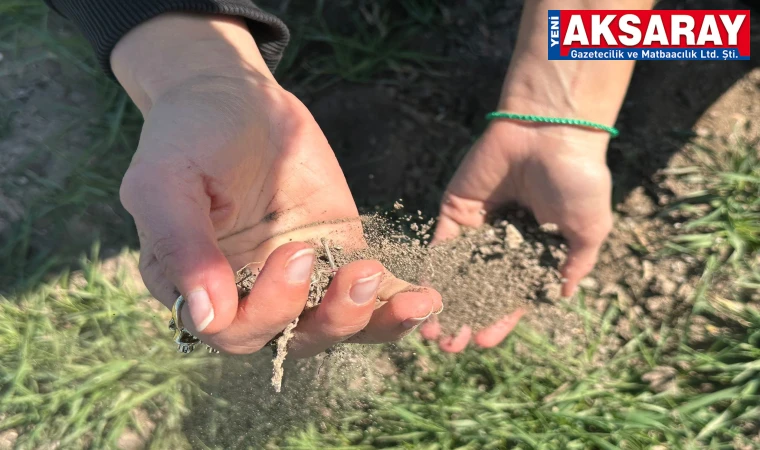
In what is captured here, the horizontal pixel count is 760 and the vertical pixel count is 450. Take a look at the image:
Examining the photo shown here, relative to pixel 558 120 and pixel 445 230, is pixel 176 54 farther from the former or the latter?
pixel 558 120

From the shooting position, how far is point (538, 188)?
1.62m

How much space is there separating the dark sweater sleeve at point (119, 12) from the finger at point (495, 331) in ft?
3.67

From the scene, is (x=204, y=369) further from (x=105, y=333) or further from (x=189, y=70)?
(x=189, y=70)

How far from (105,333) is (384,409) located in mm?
975

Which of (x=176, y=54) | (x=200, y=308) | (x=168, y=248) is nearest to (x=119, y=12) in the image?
(x=176, y=54)

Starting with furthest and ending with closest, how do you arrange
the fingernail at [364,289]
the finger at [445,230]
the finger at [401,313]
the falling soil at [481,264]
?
1. the finger at [445,230]
2. the falling soil at [481,264]
3. the finger at [401,313]
4. the fingernail at [364,289]

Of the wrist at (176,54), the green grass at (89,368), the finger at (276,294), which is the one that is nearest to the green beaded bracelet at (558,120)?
the wrist at (176,54)

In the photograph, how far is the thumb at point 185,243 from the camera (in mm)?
980

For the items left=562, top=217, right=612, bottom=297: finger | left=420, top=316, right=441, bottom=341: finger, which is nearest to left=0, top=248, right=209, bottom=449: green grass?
left=420, top=316, right=441, bottom=341: finger

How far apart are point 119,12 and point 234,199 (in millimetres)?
610

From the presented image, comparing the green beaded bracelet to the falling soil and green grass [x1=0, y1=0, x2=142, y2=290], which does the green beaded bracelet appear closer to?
the falling soil

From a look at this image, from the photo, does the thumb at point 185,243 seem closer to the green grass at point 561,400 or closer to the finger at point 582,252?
the green grass at point 561,400

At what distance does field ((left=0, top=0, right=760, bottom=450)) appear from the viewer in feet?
5.21

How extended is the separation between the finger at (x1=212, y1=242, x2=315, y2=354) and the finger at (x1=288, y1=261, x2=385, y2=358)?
0.22 feet
